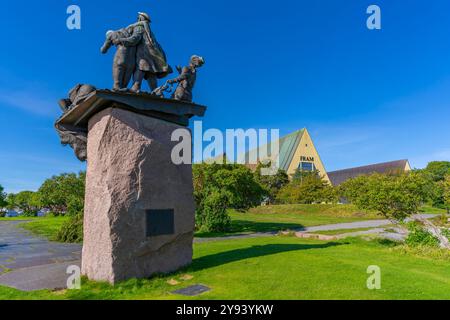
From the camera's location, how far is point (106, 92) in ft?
19.2

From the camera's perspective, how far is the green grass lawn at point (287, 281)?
4797mm

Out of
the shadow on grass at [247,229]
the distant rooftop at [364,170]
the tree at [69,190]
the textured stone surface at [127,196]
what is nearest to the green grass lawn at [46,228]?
the tree at [69,190]

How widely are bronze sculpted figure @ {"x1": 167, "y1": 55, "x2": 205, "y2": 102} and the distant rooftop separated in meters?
55.2

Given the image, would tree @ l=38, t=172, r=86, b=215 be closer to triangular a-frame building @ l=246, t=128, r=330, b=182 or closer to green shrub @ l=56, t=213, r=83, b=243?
green shrub @ l=56, t=213, r=83, b=243

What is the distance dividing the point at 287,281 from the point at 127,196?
3.59 metres

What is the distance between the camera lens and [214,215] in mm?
17484

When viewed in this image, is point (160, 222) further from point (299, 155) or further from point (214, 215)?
point (299, 155)

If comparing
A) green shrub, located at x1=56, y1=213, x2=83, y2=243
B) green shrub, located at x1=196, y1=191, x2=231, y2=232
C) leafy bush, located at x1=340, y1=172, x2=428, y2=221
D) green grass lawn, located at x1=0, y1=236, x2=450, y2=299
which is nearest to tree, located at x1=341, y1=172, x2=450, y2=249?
leafy bush, located at x1=340, y1=172, x2=428, y2=221

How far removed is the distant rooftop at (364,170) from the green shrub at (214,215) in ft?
153

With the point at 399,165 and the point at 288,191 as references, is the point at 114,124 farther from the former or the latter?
the point at 399,165

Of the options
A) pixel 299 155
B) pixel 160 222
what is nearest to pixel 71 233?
pixel 160 222

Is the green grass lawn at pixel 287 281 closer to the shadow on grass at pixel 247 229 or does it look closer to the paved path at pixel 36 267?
the paved path at pixel 36 267

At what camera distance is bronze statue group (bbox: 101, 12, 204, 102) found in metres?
6.57
